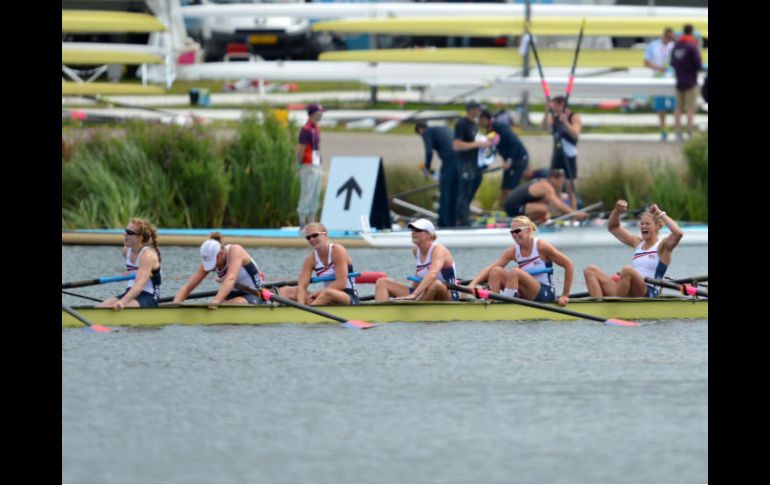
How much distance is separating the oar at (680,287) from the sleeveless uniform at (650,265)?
27 cm

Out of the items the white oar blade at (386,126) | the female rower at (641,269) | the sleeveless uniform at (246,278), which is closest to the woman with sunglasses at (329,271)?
the sleeveless uniform at (246,278)

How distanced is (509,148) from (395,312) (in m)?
8.86

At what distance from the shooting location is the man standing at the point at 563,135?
27.3 m

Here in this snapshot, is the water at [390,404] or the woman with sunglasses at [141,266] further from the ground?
the woman with sunglasses at [141,266]

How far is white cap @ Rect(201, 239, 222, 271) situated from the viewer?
18516 millimetres

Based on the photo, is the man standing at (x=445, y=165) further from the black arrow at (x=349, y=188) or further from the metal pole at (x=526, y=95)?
the metal pole at (x=526, y=95)

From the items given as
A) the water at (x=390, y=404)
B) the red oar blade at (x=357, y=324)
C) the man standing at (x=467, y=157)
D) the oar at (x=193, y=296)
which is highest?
the man standing at (x=467, y=157)

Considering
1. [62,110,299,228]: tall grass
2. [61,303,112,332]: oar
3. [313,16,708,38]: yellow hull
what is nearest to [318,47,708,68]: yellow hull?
[313,16,708,38]: yellow hull

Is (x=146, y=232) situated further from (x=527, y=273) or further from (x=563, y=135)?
(x=563, y=135)

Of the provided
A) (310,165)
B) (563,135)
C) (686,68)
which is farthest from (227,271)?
(686,68)

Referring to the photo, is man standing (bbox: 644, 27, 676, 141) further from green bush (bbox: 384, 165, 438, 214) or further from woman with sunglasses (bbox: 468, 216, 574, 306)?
woman with sunglasses (bbox: 468, 216, 574, 306)
